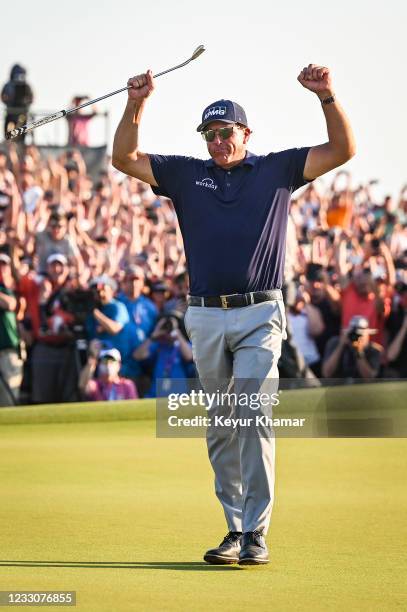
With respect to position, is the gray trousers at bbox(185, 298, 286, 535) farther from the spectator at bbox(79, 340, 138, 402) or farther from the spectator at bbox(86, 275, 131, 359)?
the spectator at bbox(86, 275, 131, 359)

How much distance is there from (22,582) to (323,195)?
22.3 m

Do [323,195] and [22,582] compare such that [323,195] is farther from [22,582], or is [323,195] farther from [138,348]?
[22,582]

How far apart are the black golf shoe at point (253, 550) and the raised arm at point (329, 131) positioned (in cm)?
166

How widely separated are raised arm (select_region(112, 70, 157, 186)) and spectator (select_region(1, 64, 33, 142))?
682 inches

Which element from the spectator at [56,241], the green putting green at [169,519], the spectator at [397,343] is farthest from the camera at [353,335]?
the green putting green at [169,519]

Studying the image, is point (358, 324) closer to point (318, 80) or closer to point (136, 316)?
point (136, 316)

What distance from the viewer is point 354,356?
15.9 meters

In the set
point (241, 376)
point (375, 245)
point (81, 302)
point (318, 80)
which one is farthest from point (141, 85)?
point (375, 245)

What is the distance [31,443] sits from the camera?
11039mm

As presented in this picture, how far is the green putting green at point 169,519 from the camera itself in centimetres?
577

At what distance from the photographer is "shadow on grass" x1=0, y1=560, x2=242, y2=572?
20.9 ft

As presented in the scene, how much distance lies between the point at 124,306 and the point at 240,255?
8385mm

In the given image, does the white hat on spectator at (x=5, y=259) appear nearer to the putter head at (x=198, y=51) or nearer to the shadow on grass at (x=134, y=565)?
the putter head at (x=198, y=51)

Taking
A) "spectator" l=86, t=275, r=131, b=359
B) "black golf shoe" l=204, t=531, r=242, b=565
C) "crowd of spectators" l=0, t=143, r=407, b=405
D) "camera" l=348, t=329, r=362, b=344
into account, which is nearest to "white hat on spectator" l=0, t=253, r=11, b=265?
"crowd of spectators" l=0, t=143, r=407, b=405
